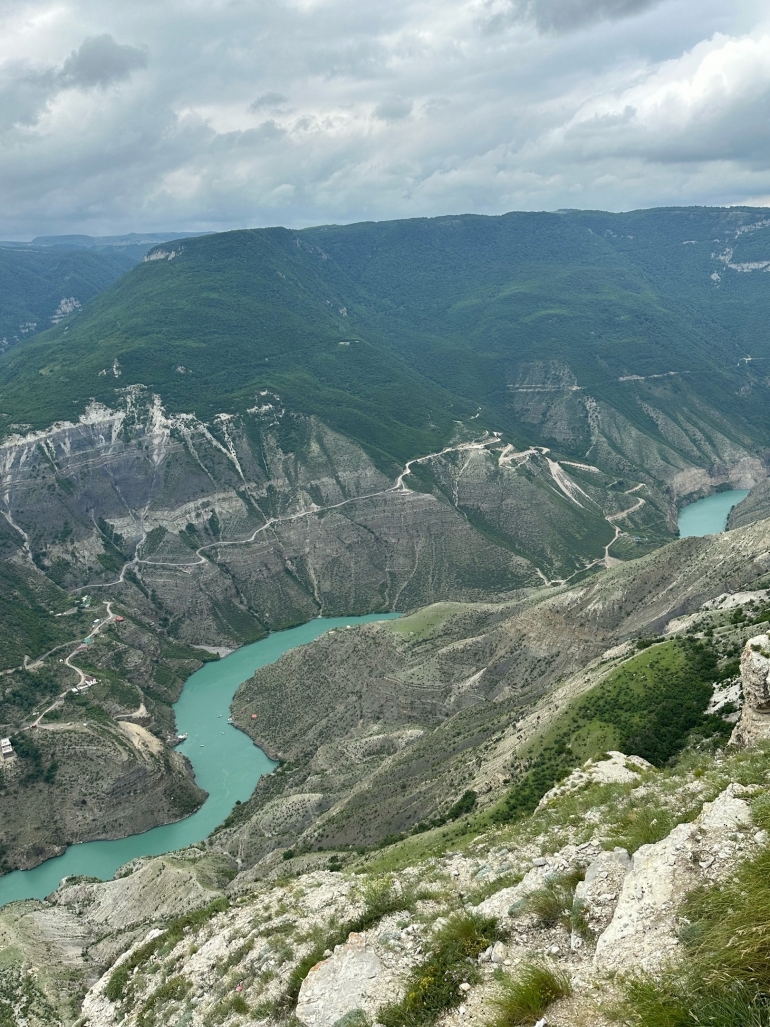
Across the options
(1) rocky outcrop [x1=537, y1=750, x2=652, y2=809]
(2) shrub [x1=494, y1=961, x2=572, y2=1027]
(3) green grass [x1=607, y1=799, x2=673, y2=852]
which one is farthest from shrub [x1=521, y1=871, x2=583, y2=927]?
(1) rocky outcrop [x1=537, y1=750, x2=652, y2=809]

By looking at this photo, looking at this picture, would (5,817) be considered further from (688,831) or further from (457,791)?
(688,831)

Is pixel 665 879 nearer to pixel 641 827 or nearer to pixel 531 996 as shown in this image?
pixel 531 996

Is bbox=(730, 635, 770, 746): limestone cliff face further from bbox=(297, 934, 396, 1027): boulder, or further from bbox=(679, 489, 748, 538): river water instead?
bbox=(679, 489, 748, 538): river water

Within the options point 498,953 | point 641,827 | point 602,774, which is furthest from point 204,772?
point 498,953

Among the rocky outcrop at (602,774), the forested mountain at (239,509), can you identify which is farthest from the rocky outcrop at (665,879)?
the forested mountain at (239,509)

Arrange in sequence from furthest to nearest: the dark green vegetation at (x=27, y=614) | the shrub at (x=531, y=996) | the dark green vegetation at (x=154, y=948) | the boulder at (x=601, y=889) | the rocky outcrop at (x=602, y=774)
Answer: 1. the dark green vegetation at (x=27, y=614)
2. the dark green vegetation at (x=154, y=948)
3. the rocky outcrop at (x=602, y=774)
4. the boulder at (x=601, y=889)
5. the shrub at (x=531, y=996)

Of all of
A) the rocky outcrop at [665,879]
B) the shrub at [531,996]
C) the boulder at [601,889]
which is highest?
the shrub at [531,996]

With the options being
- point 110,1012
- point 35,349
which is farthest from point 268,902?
point 35,349

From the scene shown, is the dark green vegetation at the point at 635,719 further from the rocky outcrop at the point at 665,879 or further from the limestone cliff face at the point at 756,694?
the rocky outcrop at the point at 665,879
